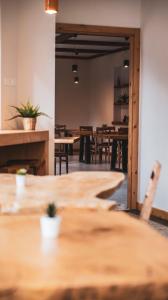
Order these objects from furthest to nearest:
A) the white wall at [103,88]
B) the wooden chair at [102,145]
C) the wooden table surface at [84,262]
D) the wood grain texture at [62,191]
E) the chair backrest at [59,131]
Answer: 1. the white wall at [103,88]
2. the wooden chair at [102,145]
3. the chair backrest at [59,131]
4. the wood grain texture at [62,191]
5. the wooden table surface at [84,262]

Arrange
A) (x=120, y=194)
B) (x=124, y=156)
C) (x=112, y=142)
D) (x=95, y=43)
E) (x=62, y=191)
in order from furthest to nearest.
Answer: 1. (x=95, y=43)
2. (x=112, y=142)
3. (x=124, y=156)
4. (x=120, y=194)
5. (x=62, y=191)

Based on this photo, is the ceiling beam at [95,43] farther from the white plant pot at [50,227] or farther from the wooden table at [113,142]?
the white plant pot at [50,227]

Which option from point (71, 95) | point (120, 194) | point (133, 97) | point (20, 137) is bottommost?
point (120, 194)

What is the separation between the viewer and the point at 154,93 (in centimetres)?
641

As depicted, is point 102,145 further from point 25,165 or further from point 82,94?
point 25,165

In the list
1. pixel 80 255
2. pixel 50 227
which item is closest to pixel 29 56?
pixel 50 227

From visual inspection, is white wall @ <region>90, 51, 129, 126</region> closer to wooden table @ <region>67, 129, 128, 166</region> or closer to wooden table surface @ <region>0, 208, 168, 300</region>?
wooden table @ <region>67, 129, 128, 166</region>

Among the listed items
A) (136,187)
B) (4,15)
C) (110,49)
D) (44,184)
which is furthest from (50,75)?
(110,49)

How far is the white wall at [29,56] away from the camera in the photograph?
606 centimetres

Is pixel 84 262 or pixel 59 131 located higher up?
pixel 84 262

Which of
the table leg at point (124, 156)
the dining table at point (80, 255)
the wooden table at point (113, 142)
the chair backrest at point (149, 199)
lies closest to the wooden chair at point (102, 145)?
the wooden table at point (113, 142)

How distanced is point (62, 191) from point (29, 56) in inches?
147

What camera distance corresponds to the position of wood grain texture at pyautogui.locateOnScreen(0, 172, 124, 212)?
7.68 feet

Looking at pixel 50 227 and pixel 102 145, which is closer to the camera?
pixel 50 227
